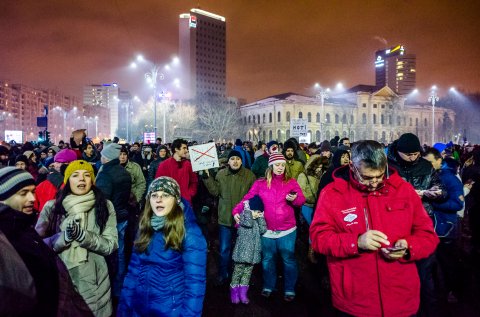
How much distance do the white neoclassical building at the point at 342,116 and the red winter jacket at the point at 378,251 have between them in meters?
78.6

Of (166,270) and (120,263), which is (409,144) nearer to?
(166,270)

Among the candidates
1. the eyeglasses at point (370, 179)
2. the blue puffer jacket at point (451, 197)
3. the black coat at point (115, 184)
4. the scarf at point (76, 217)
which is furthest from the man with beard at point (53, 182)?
the blue puffer jacket at point (451, 197)

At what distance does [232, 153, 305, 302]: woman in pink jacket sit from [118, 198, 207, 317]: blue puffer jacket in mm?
2137

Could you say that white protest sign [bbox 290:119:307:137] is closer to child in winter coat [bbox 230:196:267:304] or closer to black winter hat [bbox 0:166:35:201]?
child in winter coat [bbox 230:196:267:304]

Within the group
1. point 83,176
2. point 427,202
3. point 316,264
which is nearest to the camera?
point 83,176

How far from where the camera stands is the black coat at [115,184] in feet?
16.8

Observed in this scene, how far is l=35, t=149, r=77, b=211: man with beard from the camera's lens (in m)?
5.33

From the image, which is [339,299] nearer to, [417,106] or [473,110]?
[473,110]

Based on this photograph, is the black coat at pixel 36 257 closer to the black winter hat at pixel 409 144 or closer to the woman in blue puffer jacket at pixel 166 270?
the woman in blue puffer jacket at pixel 166 270

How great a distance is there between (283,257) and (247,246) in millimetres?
563

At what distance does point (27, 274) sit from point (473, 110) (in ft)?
278

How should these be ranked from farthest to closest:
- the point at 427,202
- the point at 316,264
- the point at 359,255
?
the point at 316,264, the point at 427,202, the point at 359,255

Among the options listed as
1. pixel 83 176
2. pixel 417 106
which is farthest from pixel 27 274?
pixel 417 106

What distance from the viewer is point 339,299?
2777mm
